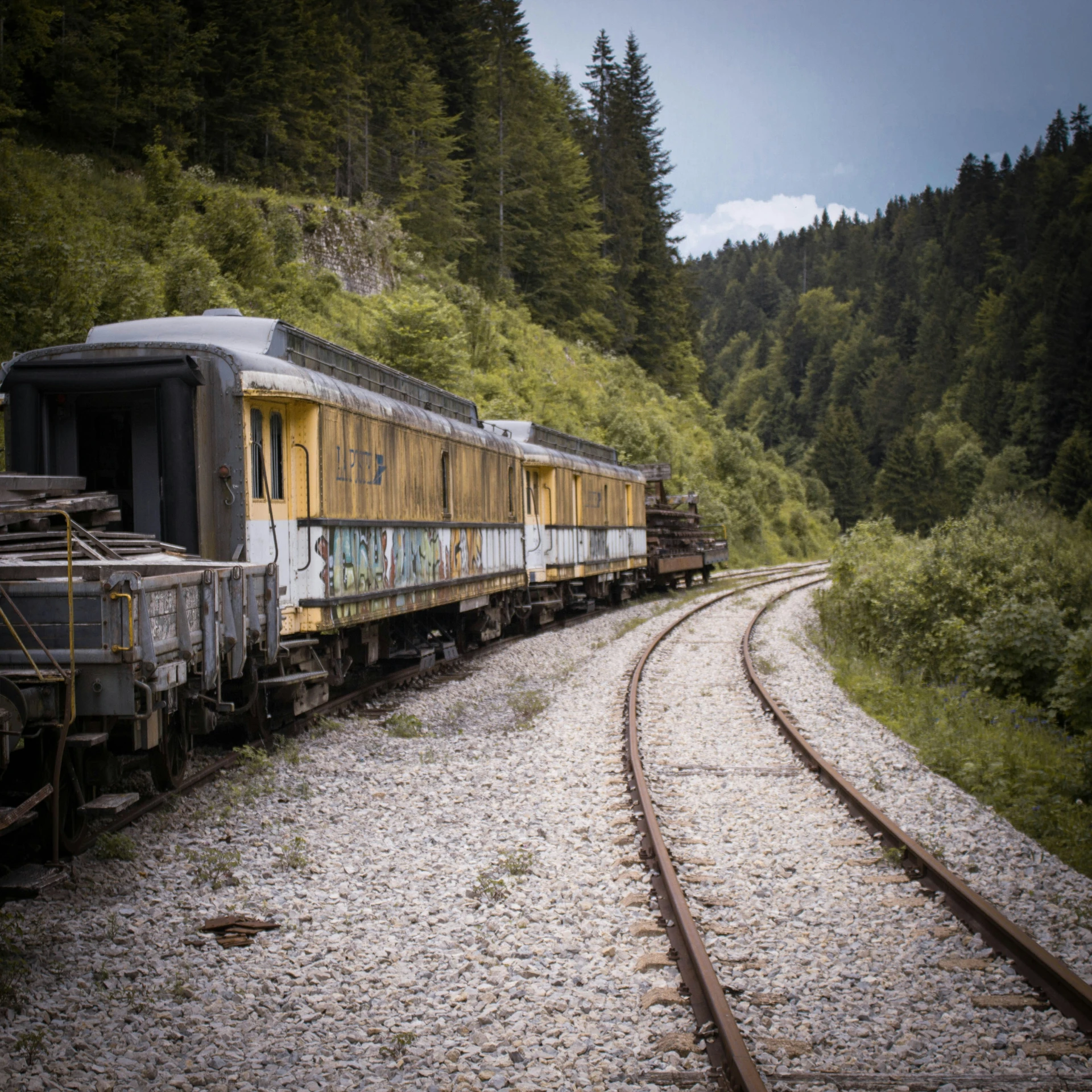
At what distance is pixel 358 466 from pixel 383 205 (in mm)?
34976

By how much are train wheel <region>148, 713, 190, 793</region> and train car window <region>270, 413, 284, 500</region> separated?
230 centimetres

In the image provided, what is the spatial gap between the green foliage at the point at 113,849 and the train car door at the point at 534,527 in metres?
12.7

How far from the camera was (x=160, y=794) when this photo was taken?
7.36m

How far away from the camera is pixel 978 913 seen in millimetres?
5277

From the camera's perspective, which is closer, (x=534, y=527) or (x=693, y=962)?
(x=693, y=962)

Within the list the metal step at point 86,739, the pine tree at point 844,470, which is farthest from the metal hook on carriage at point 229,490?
the pine tree at point 844,470

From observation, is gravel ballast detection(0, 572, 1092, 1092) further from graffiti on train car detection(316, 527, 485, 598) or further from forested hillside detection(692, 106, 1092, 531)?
forested hillside detection(692, 106, 1092, 531)

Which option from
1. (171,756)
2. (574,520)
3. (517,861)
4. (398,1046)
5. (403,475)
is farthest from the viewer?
(574,520)

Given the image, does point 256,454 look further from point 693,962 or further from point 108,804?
point 693,962

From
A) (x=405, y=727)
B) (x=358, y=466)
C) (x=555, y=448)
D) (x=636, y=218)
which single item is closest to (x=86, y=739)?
(x=405, y=727)

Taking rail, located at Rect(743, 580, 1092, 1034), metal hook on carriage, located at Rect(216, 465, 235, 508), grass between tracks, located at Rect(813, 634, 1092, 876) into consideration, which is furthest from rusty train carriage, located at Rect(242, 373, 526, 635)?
grass between tracks, located at Rect(813, 634, 1092, 876)

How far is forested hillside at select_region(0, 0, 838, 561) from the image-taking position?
2552 centimetres

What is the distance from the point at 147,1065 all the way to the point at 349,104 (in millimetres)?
42404

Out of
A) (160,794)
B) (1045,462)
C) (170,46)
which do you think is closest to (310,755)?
(160,794)
